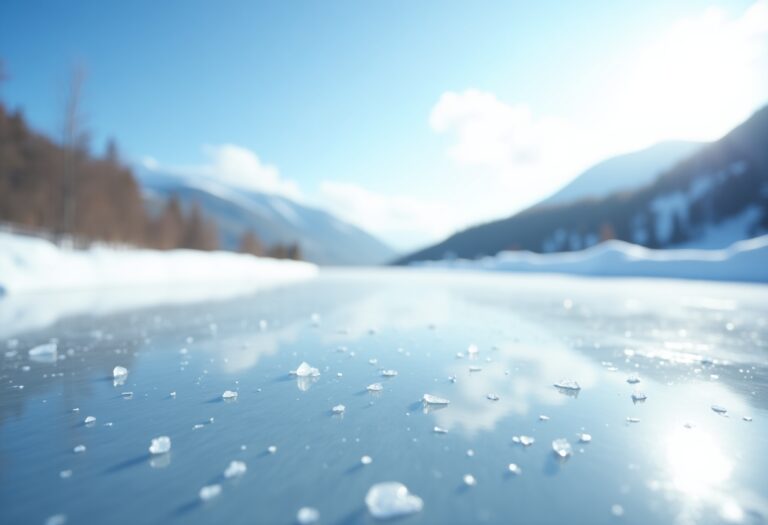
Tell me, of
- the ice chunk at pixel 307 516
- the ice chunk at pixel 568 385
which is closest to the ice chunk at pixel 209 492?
the ice chunk at pixel 307 516

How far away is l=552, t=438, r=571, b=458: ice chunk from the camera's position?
1838 millimetres

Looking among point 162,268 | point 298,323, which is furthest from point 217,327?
point 162,268

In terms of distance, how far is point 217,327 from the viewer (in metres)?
5.33

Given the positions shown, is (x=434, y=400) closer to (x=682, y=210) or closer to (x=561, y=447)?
(x=561, y=447)

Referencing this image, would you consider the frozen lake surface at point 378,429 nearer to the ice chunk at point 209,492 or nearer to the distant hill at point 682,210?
the ice chunk at point 209,492

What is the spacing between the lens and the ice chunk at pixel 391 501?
1.36 metres

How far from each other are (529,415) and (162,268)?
17.5 metres

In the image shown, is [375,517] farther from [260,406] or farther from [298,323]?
[298,323]

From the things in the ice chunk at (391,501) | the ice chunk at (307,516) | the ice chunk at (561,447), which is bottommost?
the ice chunk at (561,447)

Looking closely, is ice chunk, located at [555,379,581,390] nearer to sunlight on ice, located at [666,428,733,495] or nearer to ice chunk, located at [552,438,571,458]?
sunlight on ice, located at [666,428,733,495]

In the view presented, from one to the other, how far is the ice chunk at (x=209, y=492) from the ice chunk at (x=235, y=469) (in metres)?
0.09

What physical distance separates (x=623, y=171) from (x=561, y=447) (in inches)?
8955

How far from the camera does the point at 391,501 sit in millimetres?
1403

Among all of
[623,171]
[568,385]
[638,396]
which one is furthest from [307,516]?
[623,171]
